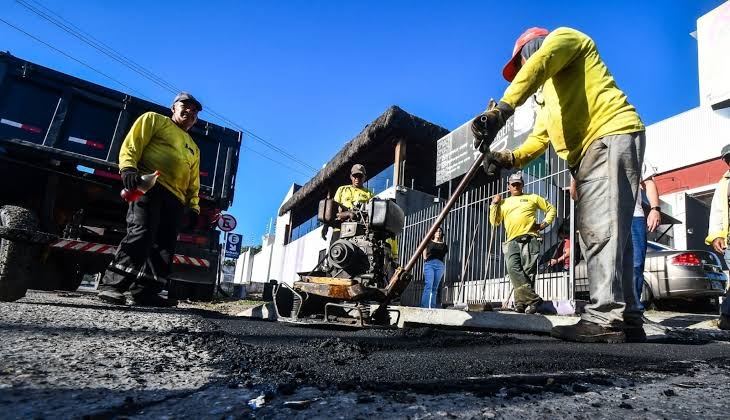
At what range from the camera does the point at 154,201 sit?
11.0 ft

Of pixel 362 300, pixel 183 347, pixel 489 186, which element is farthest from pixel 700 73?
pixel 183 347

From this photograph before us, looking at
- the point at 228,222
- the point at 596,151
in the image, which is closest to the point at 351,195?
the point at 596,151

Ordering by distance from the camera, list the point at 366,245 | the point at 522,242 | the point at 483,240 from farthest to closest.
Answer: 1. the point at 483,240
2. the point at 522,242
3. the point at 366,245

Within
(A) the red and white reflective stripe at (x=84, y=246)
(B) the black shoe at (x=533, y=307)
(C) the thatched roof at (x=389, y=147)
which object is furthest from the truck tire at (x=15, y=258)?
(C) the thatched roof at (x=389, y=147)

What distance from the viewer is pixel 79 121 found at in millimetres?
5230

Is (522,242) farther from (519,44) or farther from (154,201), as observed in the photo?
(154,201)

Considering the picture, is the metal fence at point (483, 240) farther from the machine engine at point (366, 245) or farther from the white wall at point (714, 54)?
the white wall at point (714, 54)

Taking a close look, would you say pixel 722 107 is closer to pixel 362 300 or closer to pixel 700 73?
pixel 700 73

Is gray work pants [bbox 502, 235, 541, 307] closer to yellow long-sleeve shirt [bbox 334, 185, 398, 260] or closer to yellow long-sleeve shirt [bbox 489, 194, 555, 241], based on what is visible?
yellow long-sleeve shirt [bbox 489, 194, 555, 241]

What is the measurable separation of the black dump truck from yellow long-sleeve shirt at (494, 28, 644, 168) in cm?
389

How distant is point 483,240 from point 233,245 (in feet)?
29.8

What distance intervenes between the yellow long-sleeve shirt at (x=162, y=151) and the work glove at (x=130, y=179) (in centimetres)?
10

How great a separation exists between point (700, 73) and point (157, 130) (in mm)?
24412

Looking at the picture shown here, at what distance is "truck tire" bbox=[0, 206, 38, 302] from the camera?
2854 mm
